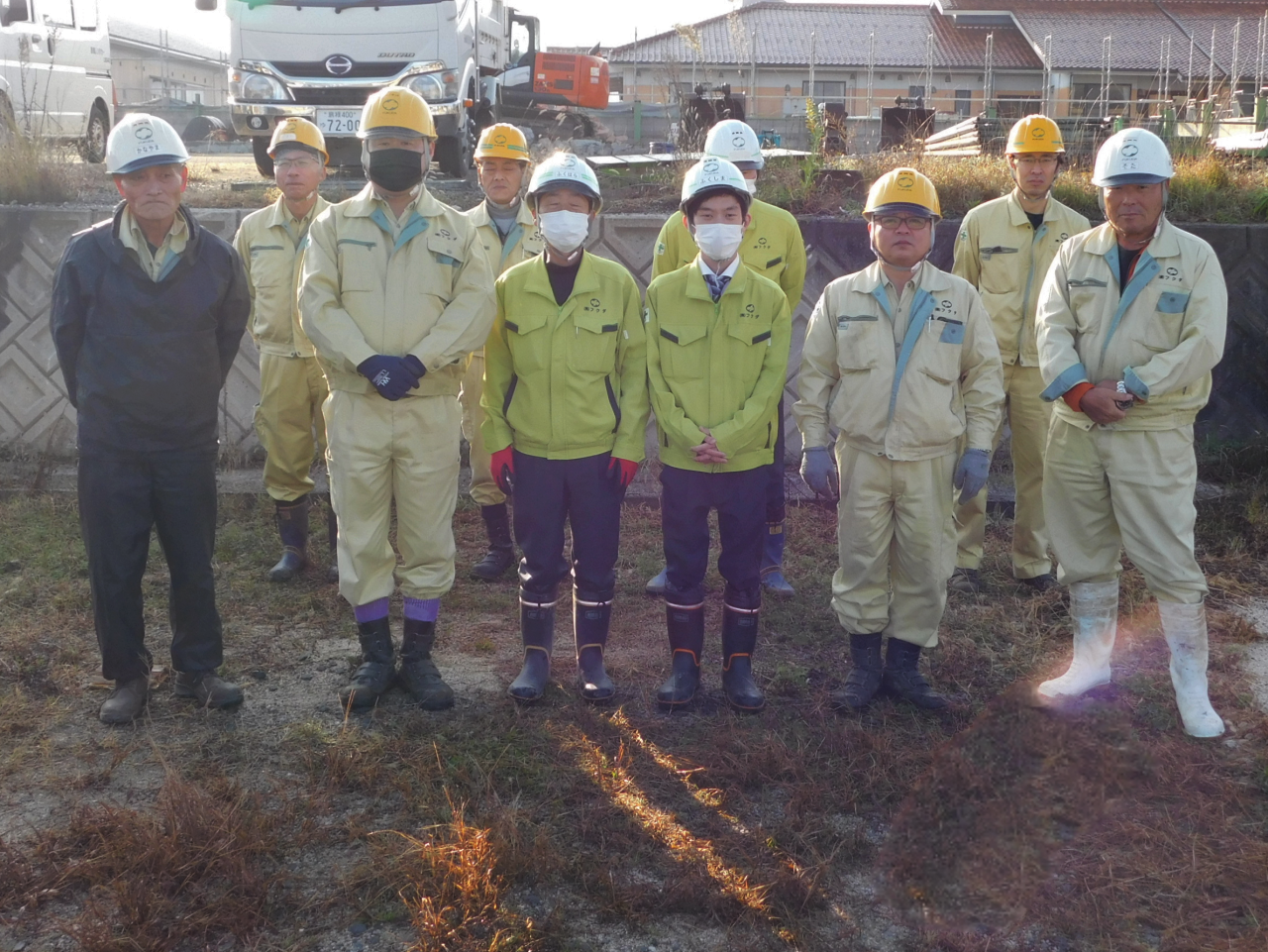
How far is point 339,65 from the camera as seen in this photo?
35.6 ft

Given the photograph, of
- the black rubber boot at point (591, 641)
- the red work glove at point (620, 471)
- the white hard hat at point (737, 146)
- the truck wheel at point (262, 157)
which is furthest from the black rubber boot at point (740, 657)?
the truck wheel at point (262, 157)

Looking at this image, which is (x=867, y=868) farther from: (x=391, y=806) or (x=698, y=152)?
(x=698, y=152)

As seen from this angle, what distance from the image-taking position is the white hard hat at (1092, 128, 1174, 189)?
4.04 meters

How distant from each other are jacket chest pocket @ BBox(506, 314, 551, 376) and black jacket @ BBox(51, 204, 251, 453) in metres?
1.13

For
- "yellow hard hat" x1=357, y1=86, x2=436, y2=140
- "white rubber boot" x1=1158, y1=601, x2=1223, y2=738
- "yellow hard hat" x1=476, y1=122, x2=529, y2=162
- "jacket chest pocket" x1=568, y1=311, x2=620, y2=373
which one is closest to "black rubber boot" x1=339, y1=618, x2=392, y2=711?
"jacket chest pocket" x1=568, y1=311, x2=620, y2=373

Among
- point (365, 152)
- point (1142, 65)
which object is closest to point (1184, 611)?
point (365, 152)

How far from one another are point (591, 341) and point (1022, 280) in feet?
7.97

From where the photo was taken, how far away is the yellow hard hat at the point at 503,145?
5.63 m

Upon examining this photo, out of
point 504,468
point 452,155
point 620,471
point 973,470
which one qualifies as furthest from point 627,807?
point 452,155

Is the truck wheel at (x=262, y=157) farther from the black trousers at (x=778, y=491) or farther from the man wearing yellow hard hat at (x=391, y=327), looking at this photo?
the black trousers at (x=778, y=491)

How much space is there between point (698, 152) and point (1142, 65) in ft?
92.4

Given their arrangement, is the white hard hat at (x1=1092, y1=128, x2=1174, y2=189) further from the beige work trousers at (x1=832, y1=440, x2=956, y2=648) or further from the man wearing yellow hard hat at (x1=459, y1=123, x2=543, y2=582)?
the man wearing yellow hard hat at (x1=459, y1=123, x2=543, y2=582)

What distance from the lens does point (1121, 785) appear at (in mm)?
3699

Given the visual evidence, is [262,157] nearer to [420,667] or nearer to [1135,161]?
[420,667]
